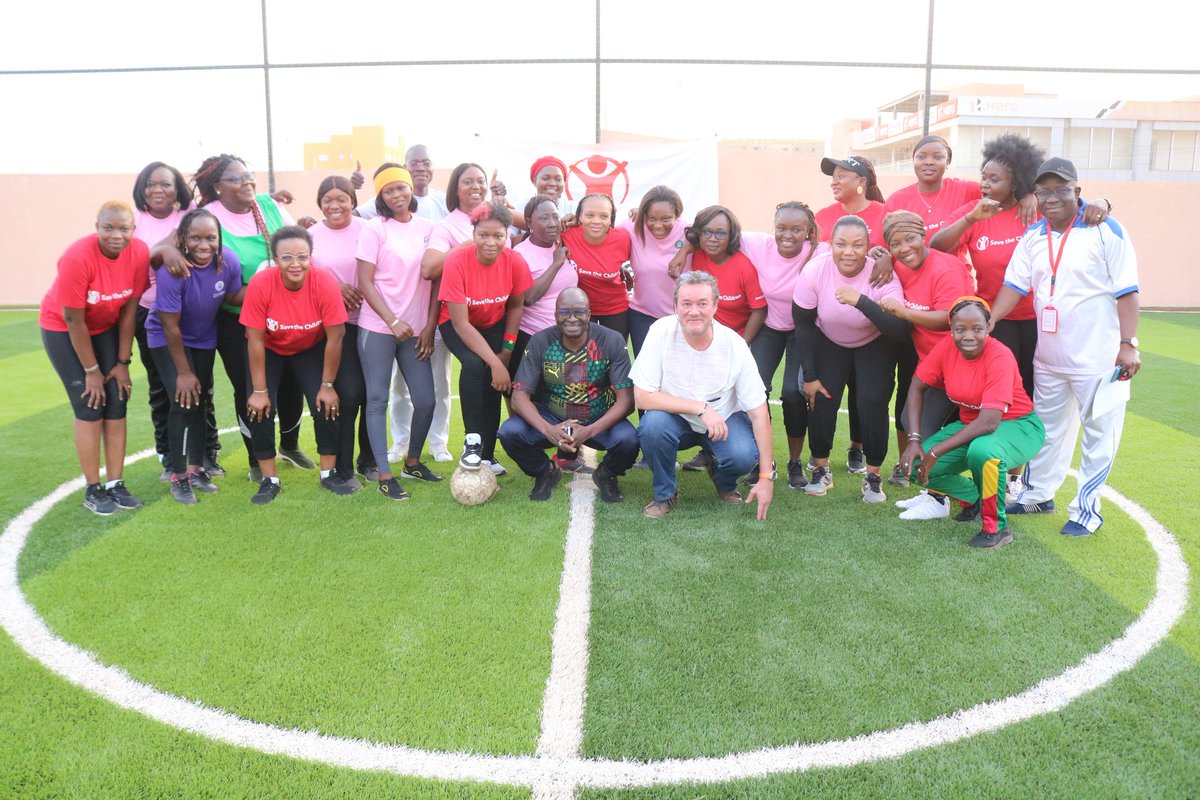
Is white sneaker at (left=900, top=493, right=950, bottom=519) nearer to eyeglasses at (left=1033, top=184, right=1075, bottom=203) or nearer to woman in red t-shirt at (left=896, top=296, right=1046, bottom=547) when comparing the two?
woman in red t-shirt at (left=896, top=296, right=1046, bottom=547)

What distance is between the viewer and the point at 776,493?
17.1 ft

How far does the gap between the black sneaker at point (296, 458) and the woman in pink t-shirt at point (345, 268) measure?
622 millimetres

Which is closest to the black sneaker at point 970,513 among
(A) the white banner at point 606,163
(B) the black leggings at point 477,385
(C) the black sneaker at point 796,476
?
(C) the black sneaker at point 796,476

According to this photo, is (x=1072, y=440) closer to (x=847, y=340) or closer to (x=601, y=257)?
(x=847, y=340)

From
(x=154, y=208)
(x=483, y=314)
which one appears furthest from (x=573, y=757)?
(x=154, y=208)

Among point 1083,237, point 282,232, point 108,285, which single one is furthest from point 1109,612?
point 108,285

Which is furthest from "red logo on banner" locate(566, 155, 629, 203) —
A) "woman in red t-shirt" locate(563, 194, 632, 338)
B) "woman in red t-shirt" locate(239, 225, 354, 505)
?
"woman in red t-shirt" locate(239, 225, 354, 505)

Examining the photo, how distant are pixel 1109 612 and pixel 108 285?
5.09 metres

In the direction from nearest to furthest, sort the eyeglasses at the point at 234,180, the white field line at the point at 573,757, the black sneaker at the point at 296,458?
the white field line at the point at 573,757 → the eyeglasses at the point at 234,180 → the black sneaker at the point at 296,458

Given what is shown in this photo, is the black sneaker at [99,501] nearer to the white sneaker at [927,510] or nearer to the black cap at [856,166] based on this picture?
the white sneaker at [927,510]

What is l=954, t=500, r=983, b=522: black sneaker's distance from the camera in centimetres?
470

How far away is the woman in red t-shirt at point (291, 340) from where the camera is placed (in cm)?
472

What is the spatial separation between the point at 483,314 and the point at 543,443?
87 centimetres

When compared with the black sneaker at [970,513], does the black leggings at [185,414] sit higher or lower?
higher
